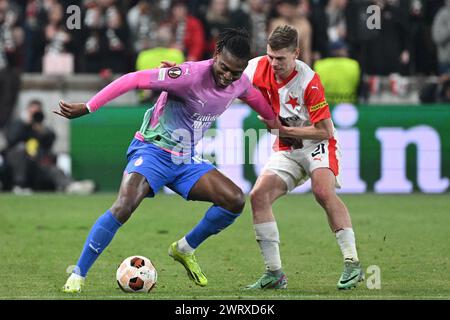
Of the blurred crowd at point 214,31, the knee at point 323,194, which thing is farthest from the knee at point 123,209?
the blurred crowd at point 214,31

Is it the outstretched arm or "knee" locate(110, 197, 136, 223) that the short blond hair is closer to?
the outstretched arm

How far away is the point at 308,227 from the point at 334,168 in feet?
15.4

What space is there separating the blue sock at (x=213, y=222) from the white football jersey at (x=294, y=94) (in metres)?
0.82

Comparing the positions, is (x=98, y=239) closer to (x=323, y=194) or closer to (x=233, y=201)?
(x=233, y=201)

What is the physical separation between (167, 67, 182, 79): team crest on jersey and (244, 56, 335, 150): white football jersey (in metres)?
0.79

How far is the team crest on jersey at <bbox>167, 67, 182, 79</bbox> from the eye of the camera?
9.20 m

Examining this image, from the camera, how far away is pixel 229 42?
30.1 feet

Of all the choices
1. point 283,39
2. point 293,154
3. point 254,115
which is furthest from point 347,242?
point 254,115

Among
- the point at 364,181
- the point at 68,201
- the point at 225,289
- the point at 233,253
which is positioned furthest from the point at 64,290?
the point at 364,181

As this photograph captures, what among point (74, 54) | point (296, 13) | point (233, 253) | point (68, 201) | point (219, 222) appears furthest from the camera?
point (74, 54)

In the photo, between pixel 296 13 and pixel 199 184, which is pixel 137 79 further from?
pixel 296 13

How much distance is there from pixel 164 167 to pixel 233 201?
23.9 inches

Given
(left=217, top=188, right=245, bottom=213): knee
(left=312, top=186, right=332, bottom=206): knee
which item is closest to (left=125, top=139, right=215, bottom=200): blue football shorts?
(left=217, top=188, right=245, bottom=213): knee

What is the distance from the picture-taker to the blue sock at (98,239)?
9016 mm
